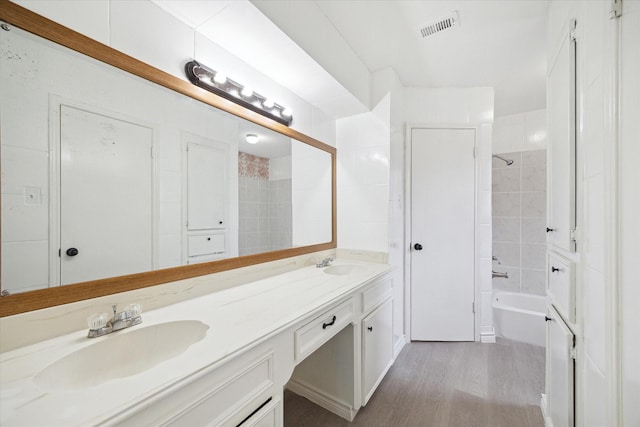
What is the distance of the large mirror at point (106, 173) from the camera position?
2.47 feet

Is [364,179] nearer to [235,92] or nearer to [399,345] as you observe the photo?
[235,92]

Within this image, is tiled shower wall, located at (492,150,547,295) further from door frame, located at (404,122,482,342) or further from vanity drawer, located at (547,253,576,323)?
vanity drawer, located at (547,253,576,323)

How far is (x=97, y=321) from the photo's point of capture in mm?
813

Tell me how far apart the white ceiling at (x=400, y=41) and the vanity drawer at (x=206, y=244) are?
3.12 ft

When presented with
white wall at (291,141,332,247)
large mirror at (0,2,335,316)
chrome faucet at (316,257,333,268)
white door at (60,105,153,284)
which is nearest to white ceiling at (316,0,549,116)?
white wall at (291,141,332,247)

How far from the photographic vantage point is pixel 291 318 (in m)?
0.96

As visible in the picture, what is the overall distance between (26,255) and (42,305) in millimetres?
157

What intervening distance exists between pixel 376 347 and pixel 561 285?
107cm

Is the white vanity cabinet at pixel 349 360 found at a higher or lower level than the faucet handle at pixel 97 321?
lower

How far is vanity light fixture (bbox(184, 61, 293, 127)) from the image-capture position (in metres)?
1.18

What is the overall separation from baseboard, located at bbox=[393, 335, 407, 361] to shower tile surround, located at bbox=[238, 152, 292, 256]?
1.35 metres

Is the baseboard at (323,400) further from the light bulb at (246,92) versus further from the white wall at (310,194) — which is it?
the light bulb at (246,92)

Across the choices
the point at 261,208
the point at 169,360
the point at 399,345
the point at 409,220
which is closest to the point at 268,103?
the point at 261,208

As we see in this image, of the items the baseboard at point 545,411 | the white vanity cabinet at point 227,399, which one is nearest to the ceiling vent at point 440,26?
the white vanity cabinet at point 227,399
